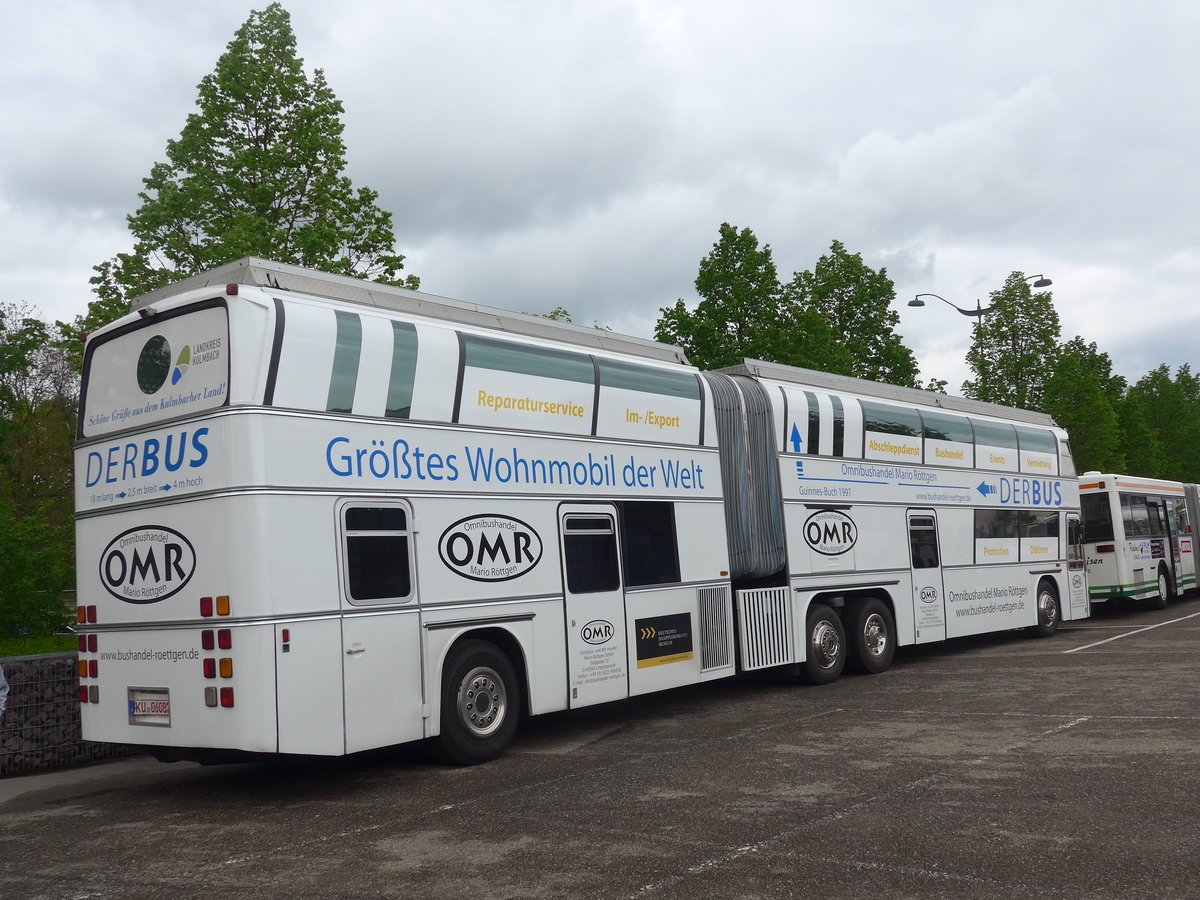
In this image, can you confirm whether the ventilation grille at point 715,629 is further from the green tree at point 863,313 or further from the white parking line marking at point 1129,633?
the green tree at point 863,313

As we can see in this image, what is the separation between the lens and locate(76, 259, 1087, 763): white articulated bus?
776 centimetres

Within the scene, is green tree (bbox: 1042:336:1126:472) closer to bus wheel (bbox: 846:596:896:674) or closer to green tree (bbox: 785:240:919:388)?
green tree (bbox: 785:240:919:388)

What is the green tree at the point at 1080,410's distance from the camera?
36.0 m

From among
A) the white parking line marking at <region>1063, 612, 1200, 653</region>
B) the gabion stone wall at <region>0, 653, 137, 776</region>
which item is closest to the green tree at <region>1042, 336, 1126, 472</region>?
the white parking line marking at <region>1063, 612, 1200, 653</region>

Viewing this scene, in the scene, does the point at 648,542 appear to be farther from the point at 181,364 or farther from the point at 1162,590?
the point at 1162,590

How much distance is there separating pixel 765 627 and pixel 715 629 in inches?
38.6

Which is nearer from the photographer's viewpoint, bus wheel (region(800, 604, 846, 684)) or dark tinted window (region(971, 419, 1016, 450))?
bus wheel (region(800, 604, 846, 684))

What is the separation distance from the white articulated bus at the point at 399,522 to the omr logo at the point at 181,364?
0.03 metres

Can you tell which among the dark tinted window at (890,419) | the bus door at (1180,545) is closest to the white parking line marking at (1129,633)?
the bus door at (1180,545)

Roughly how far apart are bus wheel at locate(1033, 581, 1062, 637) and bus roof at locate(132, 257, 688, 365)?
10630 millimetres

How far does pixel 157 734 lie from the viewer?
26.2 ft

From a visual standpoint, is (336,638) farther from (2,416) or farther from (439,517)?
(2,416)

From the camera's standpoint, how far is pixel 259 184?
18.2 metres

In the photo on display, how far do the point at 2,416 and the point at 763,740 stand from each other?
997 cm
